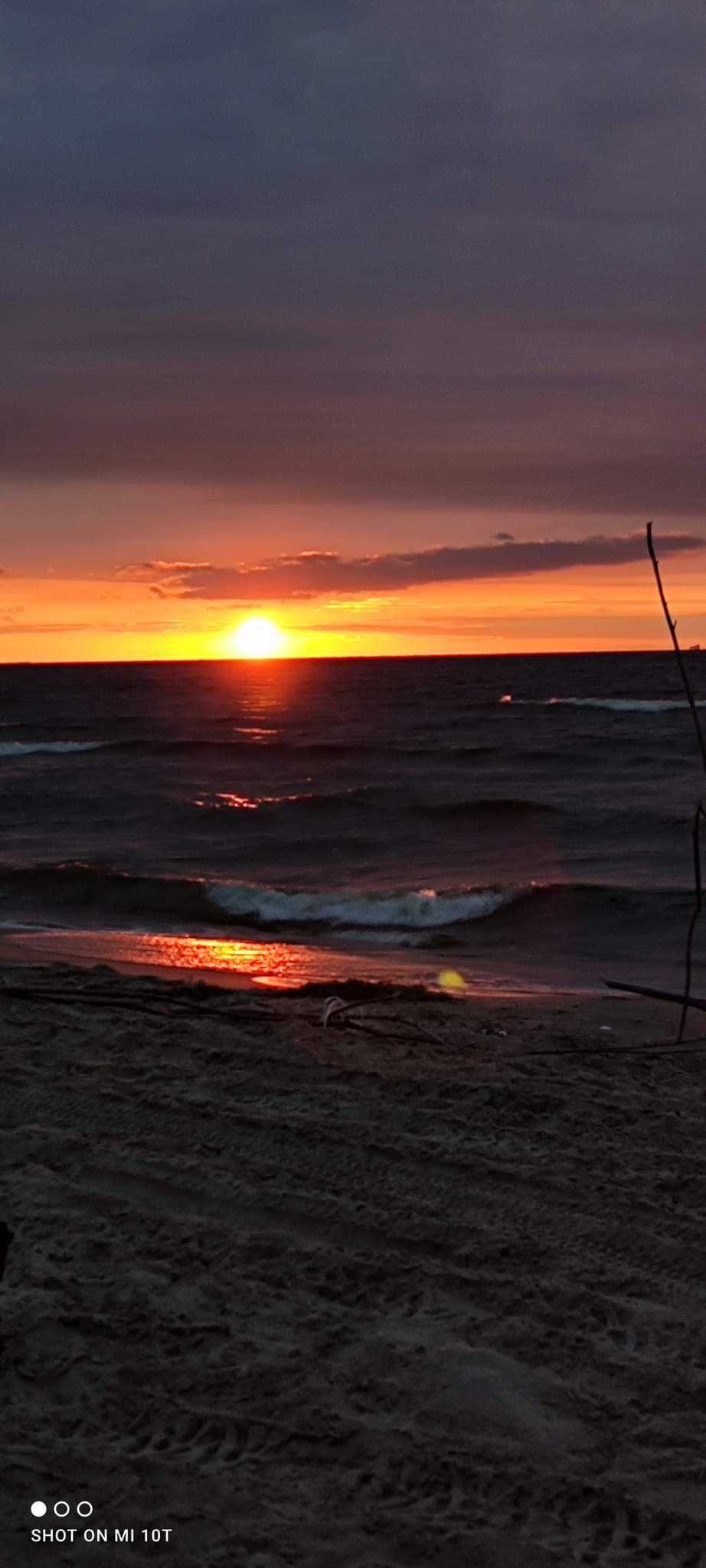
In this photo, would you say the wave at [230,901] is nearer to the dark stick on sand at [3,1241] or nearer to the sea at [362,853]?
the sea at [362,853]

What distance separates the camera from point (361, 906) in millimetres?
12938

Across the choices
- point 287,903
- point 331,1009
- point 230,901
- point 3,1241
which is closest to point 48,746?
point 230,901

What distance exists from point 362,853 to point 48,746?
23.8 m

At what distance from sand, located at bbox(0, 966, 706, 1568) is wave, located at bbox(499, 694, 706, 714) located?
151ft

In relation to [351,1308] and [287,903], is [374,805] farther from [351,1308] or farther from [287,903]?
[351,1308]

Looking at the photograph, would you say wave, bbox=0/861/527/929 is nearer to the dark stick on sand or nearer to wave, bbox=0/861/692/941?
wave, bbox=0/861/692/941

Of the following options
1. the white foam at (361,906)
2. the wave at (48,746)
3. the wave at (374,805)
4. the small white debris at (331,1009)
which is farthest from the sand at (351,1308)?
the wave at (48,746)

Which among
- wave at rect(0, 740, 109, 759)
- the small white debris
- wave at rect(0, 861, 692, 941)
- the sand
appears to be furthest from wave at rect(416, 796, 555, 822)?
wave at rect(0, 740, 109, 759)

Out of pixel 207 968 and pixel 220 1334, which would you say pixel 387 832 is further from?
pixel 220 1334

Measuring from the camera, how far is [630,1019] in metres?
7.48

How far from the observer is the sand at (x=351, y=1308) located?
100 inches

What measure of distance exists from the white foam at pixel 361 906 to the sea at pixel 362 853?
0.10ft

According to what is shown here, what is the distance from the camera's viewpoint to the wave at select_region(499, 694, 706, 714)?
5116 centimetres

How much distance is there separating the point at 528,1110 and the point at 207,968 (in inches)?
186
